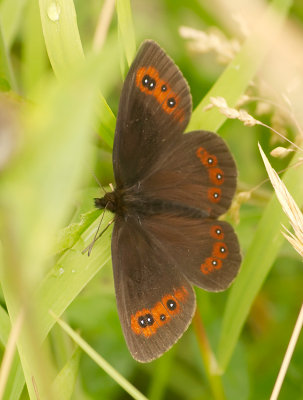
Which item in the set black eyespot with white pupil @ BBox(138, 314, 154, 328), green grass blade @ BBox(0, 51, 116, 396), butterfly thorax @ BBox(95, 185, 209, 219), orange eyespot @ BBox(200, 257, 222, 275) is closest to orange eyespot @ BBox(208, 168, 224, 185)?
butterfly thorax @ BBox(95, 185, 209, 219)

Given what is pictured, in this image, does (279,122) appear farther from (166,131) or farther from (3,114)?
(3,114)

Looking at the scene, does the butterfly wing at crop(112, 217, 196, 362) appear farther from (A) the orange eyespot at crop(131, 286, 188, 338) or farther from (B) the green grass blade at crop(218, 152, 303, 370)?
(B) the green grass blade at crop(218, 152, 303, 370)

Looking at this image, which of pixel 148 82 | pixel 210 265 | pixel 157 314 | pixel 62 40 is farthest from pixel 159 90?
pixel 157 314

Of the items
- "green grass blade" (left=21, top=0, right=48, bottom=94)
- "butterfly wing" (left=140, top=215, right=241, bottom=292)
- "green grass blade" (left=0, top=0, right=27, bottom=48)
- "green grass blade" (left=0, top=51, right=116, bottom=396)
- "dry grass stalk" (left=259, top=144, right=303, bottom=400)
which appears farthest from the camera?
"green grass blade" (left=21, top=0, right=48, bottom=94)

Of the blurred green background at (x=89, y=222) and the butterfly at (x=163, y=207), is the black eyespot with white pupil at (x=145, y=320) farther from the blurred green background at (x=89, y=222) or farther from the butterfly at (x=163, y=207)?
the blurred green background at (x=89, y=222)

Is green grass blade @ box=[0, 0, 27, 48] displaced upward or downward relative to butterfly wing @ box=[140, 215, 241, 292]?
upward

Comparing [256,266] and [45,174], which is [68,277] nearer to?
[256,266]

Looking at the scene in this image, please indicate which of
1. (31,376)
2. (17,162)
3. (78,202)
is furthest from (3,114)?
(78,202)
